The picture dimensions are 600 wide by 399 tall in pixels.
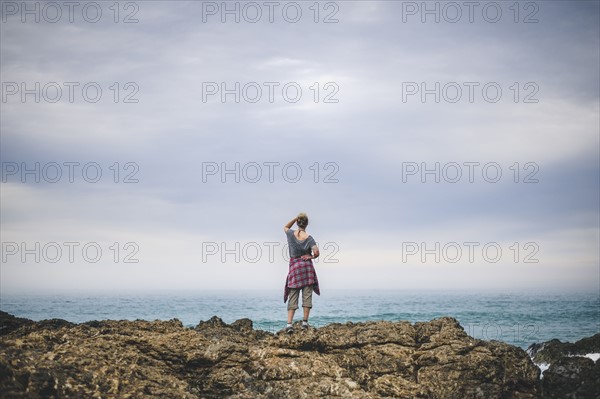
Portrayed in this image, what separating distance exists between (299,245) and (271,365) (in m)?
3.27

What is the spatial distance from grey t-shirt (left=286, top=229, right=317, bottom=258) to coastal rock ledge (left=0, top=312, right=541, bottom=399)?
6.19 ft

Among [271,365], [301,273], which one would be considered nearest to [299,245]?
[301,273]

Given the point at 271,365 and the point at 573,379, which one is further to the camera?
the point at 573,379

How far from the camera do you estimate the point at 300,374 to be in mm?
8773

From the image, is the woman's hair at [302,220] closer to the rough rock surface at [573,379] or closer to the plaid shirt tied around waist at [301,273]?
the plaid shirt tied around waist at [301,273]

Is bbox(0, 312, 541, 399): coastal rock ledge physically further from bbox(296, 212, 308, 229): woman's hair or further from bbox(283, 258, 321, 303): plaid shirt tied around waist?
bbox(296, 212, 308, 229): woman's hair

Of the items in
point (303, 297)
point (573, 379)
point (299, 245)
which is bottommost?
point (573, 379)

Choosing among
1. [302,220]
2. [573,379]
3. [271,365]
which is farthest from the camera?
[302,220]

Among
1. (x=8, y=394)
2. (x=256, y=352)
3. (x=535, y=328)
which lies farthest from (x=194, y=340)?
(x=535, y=328)

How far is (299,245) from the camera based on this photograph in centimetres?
1158

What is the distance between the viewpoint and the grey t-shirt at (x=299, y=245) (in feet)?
37.9

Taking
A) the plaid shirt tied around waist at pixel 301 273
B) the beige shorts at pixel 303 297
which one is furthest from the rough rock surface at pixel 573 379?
the plaid shirt tied around waist at pixel 301 273

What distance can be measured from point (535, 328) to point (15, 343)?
A: 3940 cm

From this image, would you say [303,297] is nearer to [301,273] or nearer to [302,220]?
[301,273]
